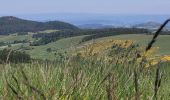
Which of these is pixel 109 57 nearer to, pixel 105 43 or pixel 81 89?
pixel 105 43

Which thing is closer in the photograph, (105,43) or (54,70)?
(54,70)

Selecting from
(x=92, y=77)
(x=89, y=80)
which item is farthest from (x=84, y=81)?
(x=92, y=77)

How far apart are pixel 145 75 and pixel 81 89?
141cm

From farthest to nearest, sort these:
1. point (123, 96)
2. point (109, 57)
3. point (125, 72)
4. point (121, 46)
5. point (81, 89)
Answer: point (121, 46) → point (109, 57) → point (125, 72) → point (123, 96) → point (81, 89)

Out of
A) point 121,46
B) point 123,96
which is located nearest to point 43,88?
point 123,96

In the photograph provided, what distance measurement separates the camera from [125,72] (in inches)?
193

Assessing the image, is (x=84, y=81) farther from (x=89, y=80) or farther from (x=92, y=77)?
(x=92, y=77)

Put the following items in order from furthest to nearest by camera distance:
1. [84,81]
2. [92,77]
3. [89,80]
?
[92,77]
[89,80]
[84,81]

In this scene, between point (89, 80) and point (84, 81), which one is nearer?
point (84, 81)

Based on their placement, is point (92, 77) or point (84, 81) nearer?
point (84, 81)

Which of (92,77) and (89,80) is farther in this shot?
(92,77)

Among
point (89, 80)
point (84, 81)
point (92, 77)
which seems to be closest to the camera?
point (84, 81)

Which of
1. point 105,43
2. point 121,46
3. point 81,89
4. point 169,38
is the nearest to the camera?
point 81,89

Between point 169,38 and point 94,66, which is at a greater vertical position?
point 94,66
